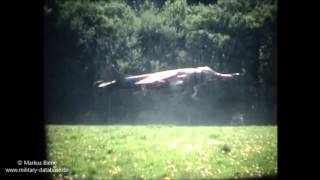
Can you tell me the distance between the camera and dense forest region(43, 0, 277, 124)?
478 centimetres

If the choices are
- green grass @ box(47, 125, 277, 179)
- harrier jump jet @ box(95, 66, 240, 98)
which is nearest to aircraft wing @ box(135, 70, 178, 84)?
harrier jump jet @ box(95, 66, 240, 98)

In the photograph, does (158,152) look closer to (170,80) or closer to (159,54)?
(170,80)

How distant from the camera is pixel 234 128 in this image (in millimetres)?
5012

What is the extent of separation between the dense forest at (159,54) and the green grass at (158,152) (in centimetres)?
11

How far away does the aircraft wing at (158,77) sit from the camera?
4910 mm

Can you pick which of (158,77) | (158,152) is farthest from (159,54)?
(158,152)

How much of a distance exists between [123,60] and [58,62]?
1.99ft

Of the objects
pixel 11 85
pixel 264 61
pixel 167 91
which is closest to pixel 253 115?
pixel 264 61

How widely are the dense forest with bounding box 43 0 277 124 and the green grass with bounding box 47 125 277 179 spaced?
0.36ft

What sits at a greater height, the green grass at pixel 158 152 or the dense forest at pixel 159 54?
the dense forest at pixel 159 54

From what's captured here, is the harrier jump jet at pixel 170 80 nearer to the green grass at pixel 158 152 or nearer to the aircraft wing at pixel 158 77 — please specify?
the aircraft wing at pixel 158 77

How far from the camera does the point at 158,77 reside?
4.92 m

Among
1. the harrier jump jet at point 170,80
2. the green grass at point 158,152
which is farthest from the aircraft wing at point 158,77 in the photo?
the green grass at point 158,152
